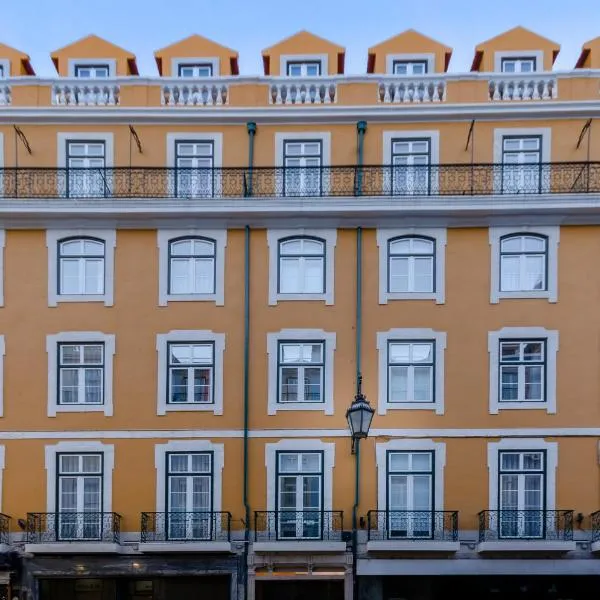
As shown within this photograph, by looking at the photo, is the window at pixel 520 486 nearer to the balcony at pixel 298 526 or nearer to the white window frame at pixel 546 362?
the white window frame at pixel 546 362

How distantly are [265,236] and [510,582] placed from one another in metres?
10.3

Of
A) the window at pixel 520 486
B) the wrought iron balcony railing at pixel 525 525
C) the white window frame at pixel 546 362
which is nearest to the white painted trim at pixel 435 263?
the white window frame at pixel 546 362

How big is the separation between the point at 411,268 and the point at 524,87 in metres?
5.49

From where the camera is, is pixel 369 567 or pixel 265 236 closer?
pixel 369 567

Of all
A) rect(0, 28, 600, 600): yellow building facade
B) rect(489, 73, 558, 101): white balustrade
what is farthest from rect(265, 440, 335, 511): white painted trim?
rect(489, 73, 558, 101): white balustrade

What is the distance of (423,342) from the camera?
700 inches

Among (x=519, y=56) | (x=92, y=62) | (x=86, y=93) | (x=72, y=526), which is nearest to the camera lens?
(x=72, y=526)

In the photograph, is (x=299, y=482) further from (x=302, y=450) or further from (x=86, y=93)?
(x=86, y=93)

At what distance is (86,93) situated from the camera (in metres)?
18.6

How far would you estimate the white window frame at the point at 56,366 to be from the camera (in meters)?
17.6

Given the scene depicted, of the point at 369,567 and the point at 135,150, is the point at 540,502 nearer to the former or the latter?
the point at 369,567

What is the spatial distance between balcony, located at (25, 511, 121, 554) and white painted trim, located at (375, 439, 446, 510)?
6.30 meters

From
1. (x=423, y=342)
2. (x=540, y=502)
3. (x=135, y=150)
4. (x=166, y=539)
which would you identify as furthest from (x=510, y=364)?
(x=135, y=150)

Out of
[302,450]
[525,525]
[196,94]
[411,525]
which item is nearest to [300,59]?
[196,94]
